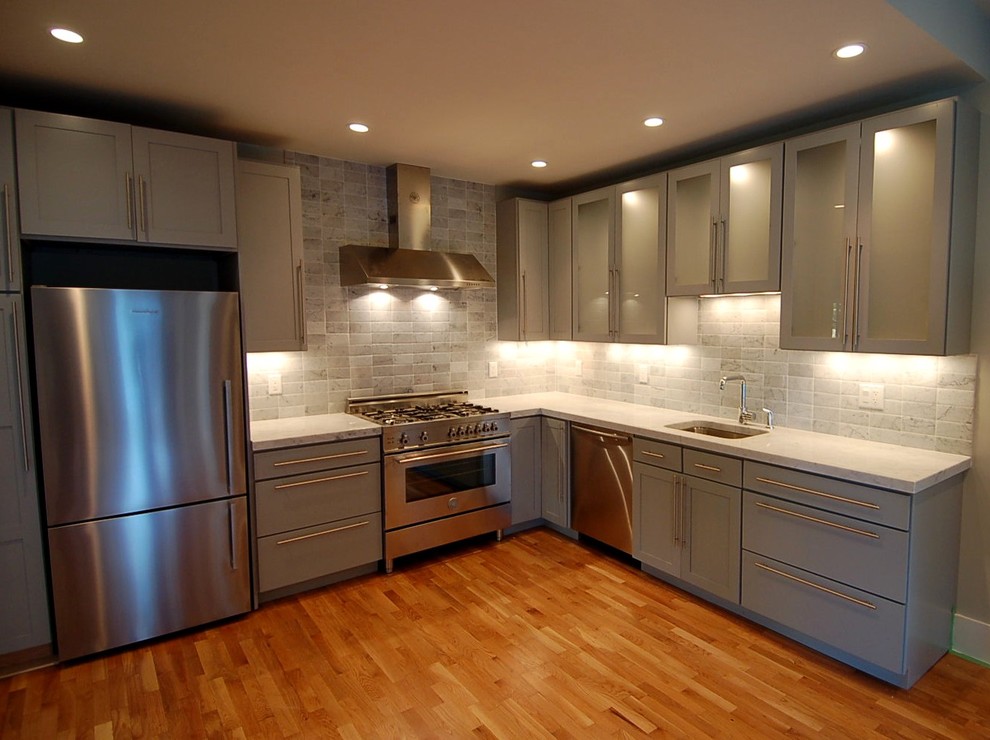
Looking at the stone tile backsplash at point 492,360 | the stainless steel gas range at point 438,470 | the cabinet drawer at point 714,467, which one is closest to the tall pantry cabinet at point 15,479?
the stone tile backsplash at point 492,360

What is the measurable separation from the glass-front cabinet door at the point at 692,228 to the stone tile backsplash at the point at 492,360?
1.00ft

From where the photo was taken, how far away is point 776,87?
261 centimetres

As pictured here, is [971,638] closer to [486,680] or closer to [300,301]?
[486,680]

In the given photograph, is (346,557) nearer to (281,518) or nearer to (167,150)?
(281,518)

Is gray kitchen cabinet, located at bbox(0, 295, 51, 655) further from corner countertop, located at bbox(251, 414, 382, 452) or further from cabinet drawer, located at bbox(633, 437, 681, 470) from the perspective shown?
cabinet drawer, located at bbox(633, 437, 681, 470)

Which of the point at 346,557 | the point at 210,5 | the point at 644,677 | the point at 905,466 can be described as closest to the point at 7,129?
the point at 210,5

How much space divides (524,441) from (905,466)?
225 centimetres

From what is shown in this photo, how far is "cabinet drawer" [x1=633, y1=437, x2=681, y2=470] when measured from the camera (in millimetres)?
3182

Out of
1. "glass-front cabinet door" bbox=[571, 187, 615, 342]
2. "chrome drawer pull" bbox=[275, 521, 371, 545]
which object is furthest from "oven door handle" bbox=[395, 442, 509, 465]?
"glass-front cabinet door" bbox=[571, 187, 615, 342]

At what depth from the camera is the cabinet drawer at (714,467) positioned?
9.42 feet

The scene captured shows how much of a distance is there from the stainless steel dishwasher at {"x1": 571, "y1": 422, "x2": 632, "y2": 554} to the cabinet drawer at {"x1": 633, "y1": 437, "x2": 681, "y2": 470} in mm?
73

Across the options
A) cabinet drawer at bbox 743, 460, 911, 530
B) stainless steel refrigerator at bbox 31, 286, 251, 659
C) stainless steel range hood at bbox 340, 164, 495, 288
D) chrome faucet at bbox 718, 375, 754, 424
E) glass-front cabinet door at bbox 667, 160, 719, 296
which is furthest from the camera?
stainless steel range hood at bbox 340, 164, 495, 288

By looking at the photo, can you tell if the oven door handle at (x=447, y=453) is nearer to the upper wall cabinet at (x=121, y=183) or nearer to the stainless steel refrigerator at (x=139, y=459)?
the stainless steel refrigerator at (x=139, y=459)

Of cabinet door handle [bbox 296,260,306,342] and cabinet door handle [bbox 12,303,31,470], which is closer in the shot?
cabinet door handle [bbox 12,303,31,470]
